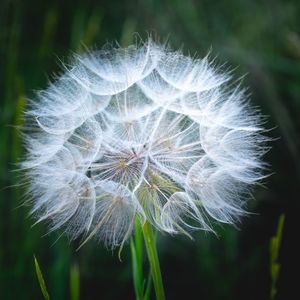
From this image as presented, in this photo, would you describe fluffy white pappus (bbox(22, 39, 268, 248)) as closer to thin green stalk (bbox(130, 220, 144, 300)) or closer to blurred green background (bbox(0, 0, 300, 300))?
thin green stalk (bbox(130, 220, 144, 300))

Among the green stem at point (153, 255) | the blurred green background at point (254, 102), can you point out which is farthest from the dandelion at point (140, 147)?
the blurred green background at point (254, 102)

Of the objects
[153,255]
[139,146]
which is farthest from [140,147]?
[153,255]

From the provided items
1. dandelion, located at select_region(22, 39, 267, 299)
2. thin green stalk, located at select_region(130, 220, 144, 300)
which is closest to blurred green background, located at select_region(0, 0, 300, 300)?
dandelion, located at select_region(22, 39, 267, 299)

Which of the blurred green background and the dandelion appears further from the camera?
the blurred green background

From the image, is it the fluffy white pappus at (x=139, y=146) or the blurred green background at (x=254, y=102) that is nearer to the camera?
the fluffy white pappus at (x=139, y=146)

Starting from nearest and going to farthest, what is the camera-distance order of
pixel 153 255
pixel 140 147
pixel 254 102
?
pixel 153 255 < pixel 140 147 < pixel 254 102

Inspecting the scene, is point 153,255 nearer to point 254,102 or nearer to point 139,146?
point 139,146

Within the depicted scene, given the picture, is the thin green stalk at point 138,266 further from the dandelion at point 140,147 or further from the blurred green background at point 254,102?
the blurred green background at point 254,102
